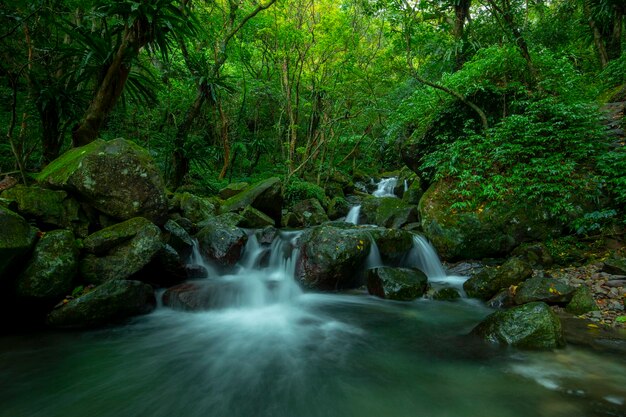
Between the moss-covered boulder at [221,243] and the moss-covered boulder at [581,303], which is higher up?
the moss-covered boulder at [221,243]

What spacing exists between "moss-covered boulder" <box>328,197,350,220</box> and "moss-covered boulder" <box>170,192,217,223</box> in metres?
4.77

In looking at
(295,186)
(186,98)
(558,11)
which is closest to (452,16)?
(558,11)

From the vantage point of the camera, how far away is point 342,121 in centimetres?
1322

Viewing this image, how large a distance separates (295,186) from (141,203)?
23.6 ft

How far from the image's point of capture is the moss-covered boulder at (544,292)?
163 inches

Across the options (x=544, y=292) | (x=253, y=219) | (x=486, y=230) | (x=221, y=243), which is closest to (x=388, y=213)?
(x=486, y=230)

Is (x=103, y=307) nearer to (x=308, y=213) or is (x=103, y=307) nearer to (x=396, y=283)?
(x=396, y=283)

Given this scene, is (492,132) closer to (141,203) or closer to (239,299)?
(239,299)

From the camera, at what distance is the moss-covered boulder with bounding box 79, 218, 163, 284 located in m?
4.33

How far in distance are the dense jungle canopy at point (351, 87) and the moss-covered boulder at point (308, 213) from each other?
95 centimetres

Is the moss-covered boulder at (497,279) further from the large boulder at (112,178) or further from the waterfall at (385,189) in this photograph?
the waterfall at (385,189)

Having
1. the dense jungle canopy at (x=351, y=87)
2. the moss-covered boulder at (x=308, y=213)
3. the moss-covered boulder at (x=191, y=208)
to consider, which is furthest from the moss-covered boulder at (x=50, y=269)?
the moss-covered boulder at (x=308, y=213)

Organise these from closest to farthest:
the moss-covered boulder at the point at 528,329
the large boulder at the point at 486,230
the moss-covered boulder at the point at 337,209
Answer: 1. the moss-covered boulder at the point at 528,329
2. the large boulder at the point at 486,230
3. the moss-covered boulder at the point at 337,209

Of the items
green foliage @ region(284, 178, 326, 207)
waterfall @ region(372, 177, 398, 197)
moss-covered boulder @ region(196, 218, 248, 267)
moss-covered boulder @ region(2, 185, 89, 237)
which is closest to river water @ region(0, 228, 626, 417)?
moss-covered boulder @ region(2, 185, 89, 237)
